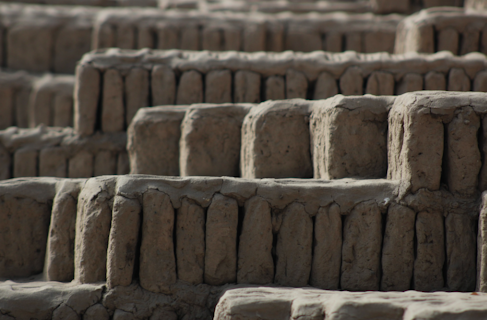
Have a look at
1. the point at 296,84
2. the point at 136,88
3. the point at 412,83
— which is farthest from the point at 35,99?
the point at 412,83

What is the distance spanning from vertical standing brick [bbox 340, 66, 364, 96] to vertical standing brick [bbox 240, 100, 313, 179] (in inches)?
51.3

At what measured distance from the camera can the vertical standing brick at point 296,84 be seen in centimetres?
469

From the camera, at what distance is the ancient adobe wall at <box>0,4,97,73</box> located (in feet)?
23.0

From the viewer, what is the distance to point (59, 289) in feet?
9.38

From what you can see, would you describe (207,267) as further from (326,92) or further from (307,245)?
(326,92)

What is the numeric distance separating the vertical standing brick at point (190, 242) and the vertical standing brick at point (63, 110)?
12.9 ft

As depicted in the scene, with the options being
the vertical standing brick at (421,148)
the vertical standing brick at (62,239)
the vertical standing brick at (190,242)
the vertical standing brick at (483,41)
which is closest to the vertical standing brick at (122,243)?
the vertical standing brick at (190,242)

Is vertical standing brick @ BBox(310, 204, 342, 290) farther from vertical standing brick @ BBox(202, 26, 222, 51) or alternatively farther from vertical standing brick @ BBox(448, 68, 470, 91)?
vertical standing brick @ BBox(202, 26, 222, 51)

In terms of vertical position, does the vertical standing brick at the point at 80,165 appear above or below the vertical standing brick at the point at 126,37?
below

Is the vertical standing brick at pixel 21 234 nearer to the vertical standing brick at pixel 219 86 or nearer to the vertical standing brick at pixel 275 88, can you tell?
the vertical standing brick at pixel 219 86

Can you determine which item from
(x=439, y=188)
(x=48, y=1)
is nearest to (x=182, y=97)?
(x=439, y=188)

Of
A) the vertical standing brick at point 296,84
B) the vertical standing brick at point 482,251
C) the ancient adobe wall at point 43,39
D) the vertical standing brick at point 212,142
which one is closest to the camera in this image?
the vertical standing brick at point 482,251

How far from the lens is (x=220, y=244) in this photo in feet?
9.43

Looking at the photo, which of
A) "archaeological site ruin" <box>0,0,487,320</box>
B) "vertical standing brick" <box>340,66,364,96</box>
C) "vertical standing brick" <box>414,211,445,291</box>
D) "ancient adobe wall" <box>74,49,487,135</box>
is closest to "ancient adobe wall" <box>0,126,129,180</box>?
"ancient adobe wall" <box>74,49,487,135</box>
